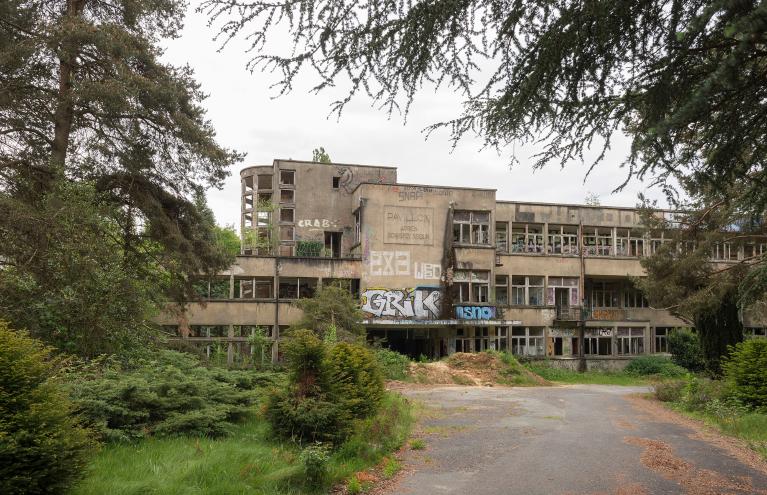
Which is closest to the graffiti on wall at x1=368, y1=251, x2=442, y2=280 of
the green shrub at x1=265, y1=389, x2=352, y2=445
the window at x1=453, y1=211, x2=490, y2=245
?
the window at x1=453, y1=211, x2=490, y2=245

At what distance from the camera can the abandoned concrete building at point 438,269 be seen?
122ft

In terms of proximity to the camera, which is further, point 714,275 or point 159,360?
point 714,275

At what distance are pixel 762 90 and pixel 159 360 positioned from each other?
12794 mm

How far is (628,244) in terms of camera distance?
45.3 m

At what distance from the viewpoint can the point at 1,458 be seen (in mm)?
5812

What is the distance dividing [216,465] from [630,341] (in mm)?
41605

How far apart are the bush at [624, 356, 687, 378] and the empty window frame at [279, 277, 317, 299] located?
20.5 m

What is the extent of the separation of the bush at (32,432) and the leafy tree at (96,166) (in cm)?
712

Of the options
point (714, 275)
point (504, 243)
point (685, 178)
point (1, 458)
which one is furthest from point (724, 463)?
point (504, 243)

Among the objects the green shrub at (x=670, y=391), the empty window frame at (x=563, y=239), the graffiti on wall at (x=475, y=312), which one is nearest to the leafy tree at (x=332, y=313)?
the graffiti on wall at (x=475, y=312)

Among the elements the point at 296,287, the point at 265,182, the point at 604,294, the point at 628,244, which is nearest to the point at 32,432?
the point at 296,287

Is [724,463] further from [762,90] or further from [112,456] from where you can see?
[112,456]

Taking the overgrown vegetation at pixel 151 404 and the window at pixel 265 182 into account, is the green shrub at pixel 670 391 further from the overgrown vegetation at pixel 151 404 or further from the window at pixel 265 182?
the window at pixel 265 182

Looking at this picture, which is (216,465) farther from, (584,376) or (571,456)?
(584,376)
